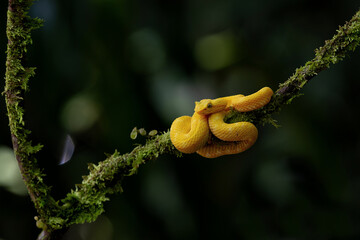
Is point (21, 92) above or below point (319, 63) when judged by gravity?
below

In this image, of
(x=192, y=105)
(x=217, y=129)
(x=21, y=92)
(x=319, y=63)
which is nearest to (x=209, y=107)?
(x=217, y=129)

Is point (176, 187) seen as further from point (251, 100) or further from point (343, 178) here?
point (251, 100)

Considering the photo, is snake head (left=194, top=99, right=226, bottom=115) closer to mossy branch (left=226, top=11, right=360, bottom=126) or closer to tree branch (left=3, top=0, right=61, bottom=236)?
mossy branch (left=226, top=11, right=360, bottom=126)

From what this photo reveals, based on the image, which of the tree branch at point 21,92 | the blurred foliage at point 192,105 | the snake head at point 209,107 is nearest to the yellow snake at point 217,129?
the snake head at point 209,107

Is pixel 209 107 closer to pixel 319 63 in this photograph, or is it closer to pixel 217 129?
pixel 217 129

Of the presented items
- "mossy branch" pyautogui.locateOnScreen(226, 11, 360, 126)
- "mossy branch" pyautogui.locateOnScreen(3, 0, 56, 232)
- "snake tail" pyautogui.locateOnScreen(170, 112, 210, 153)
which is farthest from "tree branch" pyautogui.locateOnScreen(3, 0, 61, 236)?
"mossy branch" pyautogui.locateOnScreen(226, 11, 360, 126)

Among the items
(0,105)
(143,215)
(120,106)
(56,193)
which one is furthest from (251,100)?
(0,105)
